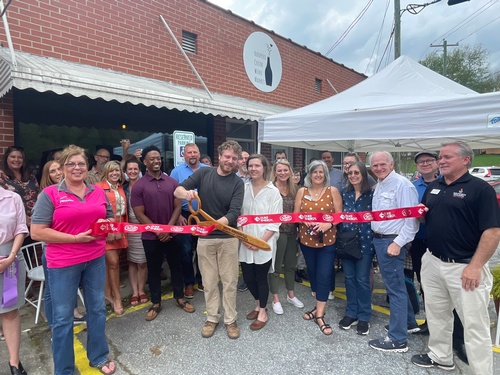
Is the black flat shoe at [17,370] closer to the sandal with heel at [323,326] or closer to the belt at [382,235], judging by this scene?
the sandal with heel at [323,326]

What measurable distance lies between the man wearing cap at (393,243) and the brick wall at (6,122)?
448 centimetres

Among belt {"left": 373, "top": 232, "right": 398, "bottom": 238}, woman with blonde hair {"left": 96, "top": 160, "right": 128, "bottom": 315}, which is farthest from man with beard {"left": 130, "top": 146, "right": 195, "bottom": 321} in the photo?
belt {"left": 373, "top": 232, "right": 398, "bottom": 238}

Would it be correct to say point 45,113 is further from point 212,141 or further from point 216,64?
point 216,64

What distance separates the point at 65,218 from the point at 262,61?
273 inches

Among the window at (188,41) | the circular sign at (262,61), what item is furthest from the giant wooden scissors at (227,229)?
the circular sign at (262,61)

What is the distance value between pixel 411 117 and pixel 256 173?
5.81 ft

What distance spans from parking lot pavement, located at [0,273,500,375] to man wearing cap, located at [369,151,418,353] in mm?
145

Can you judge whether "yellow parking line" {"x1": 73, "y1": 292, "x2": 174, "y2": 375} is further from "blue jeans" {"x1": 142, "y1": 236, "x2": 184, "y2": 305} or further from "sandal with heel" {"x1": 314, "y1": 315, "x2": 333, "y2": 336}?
"sandal with heel" {"x1": 314, "y1": 315, "x2": 333, "y2": 336}

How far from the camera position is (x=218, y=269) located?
3.25 metres

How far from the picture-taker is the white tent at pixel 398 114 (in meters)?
3.03

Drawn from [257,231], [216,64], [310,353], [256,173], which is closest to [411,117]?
[256,173]

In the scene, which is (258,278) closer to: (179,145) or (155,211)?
(155,211)

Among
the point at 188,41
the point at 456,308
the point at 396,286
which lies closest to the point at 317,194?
the point at 396,286

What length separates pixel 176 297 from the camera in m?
3.82
